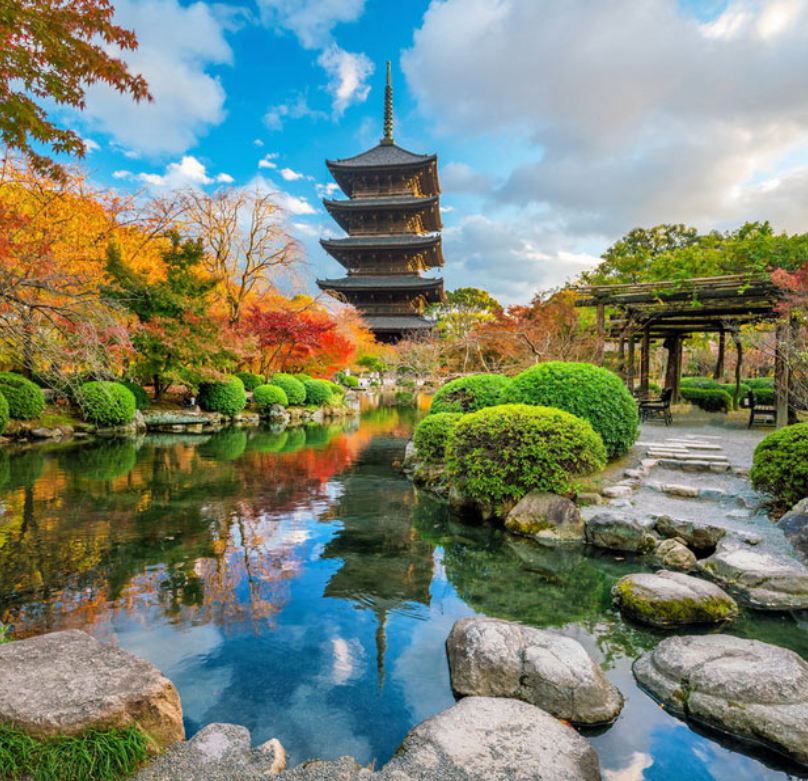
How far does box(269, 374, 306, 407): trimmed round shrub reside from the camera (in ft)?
62.8

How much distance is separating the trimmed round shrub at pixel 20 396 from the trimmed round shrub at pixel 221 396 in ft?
17.0

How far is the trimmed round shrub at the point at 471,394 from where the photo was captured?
830cm

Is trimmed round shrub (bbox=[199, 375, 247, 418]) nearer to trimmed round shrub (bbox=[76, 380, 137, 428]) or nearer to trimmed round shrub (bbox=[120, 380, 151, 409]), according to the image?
trimmed round shrub (bbox=[120, 380, 151, 409])

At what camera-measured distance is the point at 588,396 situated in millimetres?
7098

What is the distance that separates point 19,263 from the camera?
7.64 metres

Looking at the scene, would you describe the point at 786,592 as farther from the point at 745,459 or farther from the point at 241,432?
the point at 241,432

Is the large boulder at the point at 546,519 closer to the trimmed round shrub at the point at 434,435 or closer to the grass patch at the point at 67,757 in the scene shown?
the trimmed round shrub at the point at 434,435

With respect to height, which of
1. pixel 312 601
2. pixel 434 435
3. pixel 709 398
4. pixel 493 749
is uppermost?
pixel 709 398

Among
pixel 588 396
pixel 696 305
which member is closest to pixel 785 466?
pixel 588 396

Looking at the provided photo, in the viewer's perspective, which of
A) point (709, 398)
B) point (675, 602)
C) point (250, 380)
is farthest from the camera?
point (250, 380)

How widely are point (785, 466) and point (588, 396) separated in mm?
2633

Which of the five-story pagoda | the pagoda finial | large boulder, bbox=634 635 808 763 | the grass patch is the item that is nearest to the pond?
large boulder, bbox=634 635 808 763

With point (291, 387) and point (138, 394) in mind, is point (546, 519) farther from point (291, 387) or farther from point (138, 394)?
point (291, 387)

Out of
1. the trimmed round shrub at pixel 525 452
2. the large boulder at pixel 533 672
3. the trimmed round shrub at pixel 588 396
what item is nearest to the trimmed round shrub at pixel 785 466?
the trimmed round shrub at pixel 525 452
